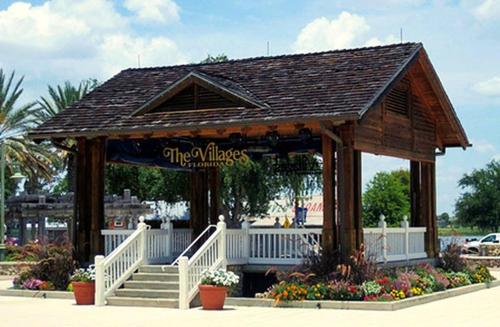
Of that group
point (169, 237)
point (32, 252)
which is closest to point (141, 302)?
point (169, 237)

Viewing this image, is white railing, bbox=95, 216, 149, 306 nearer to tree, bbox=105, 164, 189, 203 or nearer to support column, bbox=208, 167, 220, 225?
support column, bbox=208, 167, 220, 225

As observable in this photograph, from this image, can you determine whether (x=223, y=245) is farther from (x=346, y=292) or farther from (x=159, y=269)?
(x=346, y=292)

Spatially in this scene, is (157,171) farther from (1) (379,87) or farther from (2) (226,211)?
(1) (379,87)

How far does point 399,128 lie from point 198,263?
713 cm

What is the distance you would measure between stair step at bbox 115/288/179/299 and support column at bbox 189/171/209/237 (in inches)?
227

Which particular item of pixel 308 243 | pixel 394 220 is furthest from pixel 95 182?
pixel 394 220

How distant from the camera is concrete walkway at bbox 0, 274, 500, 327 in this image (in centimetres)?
1748

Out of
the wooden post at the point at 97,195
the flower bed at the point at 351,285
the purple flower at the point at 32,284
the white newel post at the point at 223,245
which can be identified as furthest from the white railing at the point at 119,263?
the flower bed at the point at 351,285

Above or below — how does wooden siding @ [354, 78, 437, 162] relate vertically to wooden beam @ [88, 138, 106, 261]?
above

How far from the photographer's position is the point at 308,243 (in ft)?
73.5

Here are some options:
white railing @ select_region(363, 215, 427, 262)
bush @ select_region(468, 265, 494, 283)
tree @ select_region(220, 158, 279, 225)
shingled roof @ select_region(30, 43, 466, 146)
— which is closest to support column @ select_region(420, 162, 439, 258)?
white railing @ select_region(363, 215, 427, 262)

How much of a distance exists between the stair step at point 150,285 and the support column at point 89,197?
265 cm

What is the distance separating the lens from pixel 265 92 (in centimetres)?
2383

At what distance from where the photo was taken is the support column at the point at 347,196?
855 inches
